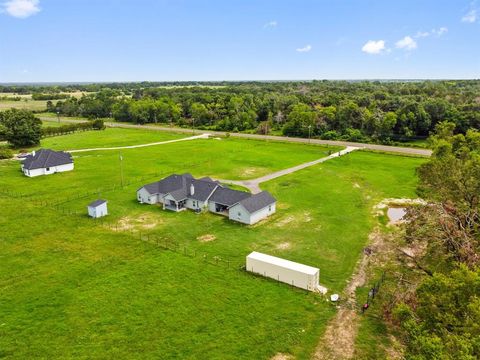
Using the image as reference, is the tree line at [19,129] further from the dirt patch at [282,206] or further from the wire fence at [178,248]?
the dirt patch at [282,206]

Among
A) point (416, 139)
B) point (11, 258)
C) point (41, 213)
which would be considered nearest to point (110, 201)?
point (41, 213)

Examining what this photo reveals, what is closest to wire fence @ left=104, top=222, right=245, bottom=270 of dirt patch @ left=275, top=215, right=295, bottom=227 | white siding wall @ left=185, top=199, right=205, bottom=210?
white siding wall @ left=185, top=199, right=205, bottom=210

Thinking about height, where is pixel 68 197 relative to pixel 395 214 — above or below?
above

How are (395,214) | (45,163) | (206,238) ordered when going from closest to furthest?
(206,238), (395,214), (45,163)

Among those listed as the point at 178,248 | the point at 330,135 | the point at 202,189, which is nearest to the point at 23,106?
the point at 330,135

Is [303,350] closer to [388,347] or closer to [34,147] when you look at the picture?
[388,347]

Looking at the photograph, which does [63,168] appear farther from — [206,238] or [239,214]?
[206,238]
